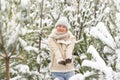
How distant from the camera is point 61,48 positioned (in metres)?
5.66

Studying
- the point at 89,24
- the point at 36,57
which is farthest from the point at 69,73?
the point at 89,24

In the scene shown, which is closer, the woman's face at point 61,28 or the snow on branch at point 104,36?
the snow on branch at point 104,36

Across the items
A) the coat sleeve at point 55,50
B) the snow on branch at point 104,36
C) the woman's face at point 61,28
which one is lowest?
the coat sleeve at point 55,50

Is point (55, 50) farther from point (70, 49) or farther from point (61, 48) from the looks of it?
point (70, 49)

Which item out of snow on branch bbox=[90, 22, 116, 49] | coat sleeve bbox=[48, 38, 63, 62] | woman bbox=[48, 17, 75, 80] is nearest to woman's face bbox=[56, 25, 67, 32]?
woman bbox=[48, 17, 75, 80]

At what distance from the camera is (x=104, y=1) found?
29.8 feet

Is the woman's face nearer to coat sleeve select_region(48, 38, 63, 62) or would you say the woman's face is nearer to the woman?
the woman

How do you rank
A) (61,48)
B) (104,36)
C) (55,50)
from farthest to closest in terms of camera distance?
(61,48)
(55,50)
(104,36)

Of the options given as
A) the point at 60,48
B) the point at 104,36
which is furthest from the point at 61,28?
the point at 104,36

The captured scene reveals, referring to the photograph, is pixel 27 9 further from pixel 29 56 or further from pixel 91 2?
pixel 91 2

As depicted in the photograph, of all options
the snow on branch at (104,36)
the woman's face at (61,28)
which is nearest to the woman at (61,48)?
the woman's face at (61,28)

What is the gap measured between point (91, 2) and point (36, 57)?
3276 millimetres

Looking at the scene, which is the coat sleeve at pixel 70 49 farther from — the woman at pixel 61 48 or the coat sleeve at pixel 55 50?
the coat sleeve at pixel 55 50

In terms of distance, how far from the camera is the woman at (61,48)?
557 cm
